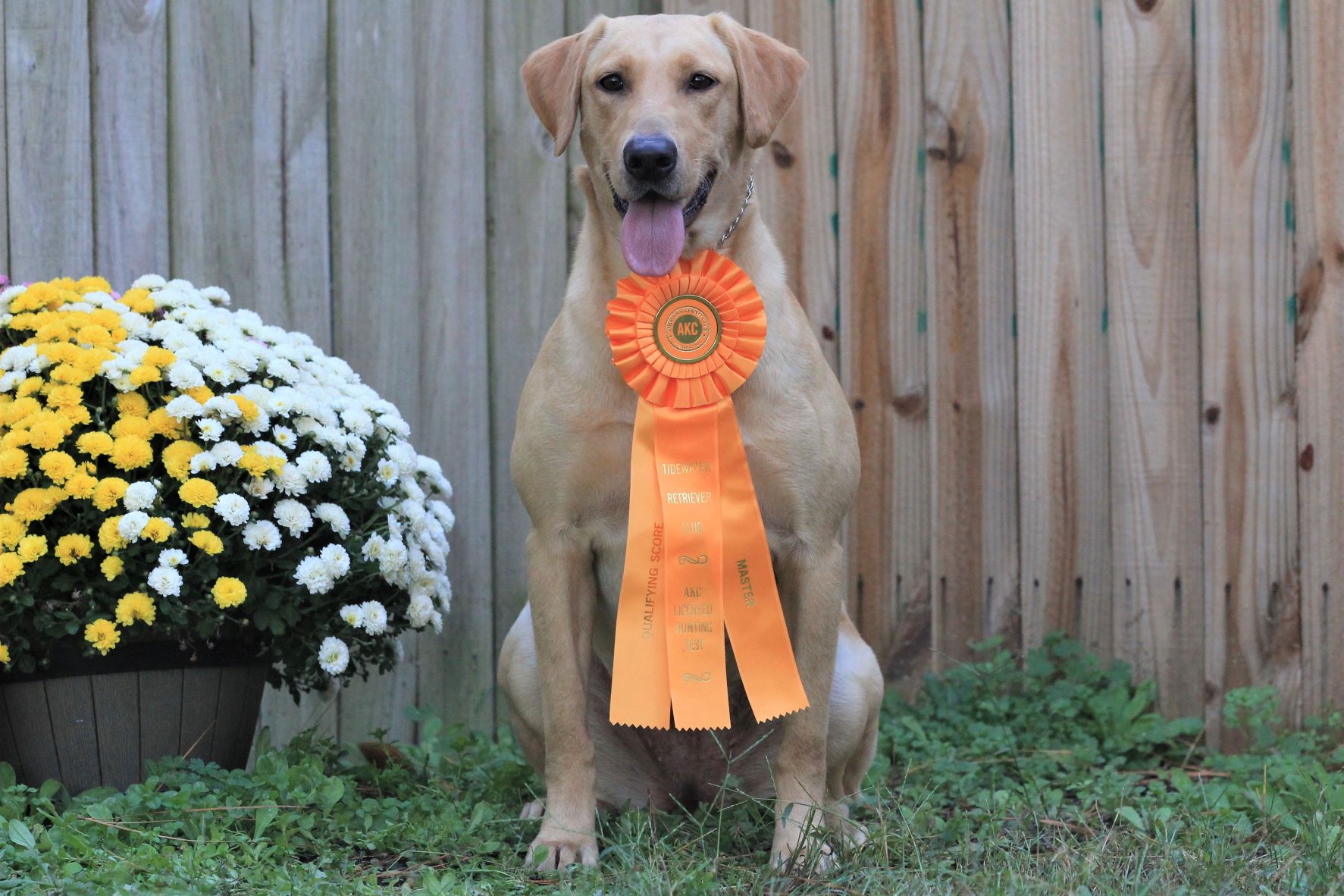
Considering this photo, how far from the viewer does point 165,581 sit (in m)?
2.81

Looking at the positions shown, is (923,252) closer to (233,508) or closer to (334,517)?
(334,517)

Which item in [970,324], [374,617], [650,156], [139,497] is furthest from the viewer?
[970,324]

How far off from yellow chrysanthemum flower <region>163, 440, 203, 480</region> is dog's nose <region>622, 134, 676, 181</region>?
116 cm

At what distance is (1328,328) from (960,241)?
101cm

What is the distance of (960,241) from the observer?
12.8 feet

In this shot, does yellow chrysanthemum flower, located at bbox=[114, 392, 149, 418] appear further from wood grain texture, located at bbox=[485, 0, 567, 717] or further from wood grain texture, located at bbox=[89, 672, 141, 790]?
wood grain texture, located at bbox=[485, 0, 567, 717]

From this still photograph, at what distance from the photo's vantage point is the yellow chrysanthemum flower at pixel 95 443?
288 centimetres

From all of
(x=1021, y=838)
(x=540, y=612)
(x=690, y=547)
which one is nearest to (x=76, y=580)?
(x=540, y=612)

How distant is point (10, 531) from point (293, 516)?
0.57m

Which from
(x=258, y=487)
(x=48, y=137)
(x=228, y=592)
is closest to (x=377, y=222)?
(x=48, y=137)

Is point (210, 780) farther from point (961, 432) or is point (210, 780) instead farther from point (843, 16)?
point (843, 16)

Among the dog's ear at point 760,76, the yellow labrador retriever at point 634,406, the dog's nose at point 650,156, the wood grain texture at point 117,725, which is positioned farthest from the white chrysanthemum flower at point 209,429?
the dog's ear at point 760,76

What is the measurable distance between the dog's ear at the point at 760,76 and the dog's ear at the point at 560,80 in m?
0.29

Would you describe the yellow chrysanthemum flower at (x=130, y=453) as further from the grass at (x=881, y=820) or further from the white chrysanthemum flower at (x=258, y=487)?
the grass at (x=881, y=820)
